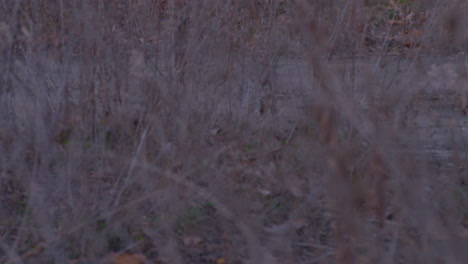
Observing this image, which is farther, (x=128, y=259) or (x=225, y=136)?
(x=225, y=136)

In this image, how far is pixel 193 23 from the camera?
3.49 m

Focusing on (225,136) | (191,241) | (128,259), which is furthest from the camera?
(225,136)

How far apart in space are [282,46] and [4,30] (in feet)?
6.56

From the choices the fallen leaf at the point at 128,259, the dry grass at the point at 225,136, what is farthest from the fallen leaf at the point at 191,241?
the fallen leaf at the point at 128,259

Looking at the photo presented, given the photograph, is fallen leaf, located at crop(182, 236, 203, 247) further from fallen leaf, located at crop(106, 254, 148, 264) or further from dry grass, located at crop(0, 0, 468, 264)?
fallen leaf, located at crop(106, 254, 148, 264)

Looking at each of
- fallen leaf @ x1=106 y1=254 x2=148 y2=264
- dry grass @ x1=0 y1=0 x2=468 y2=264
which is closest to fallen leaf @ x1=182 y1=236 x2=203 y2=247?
dry grass @ x1=0 y1=0 x2=468 y2=264

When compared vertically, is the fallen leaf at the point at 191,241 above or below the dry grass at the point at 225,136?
below

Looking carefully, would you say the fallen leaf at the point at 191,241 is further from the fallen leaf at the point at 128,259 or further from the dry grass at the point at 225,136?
the fallen leaf at the point at 128,259

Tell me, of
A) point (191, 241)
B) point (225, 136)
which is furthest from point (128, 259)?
point (225, 136)

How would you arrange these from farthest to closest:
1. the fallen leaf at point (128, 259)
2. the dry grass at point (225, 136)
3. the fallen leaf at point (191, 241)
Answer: the fallen leaf at point (191, 241) → the fallen leaf at point (128, 259) → the dry grass at point (225, 136)

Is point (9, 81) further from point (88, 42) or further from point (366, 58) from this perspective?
point (366, 58)

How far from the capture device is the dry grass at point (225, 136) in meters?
2.41

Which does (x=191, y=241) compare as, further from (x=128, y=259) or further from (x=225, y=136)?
(x=225, y=136)

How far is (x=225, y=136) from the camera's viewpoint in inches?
163
